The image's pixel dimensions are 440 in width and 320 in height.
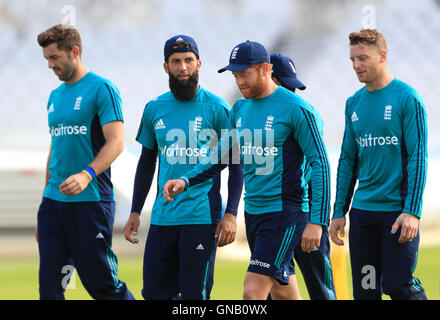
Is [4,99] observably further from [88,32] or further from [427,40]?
[427,40]

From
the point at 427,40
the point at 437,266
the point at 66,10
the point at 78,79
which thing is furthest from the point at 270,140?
the point at 427,40

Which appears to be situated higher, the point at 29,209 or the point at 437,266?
the point at 29,209

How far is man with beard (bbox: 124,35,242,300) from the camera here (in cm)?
430

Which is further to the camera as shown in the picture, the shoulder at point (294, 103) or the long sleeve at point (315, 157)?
the shoulder at point (294, 103)

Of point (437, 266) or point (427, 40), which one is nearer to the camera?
point (437, 266)

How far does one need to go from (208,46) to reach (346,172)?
10080 mm

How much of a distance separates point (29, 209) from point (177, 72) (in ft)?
23.1

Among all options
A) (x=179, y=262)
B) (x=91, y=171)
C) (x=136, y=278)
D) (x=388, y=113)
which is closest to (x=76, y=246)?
(x=91, y=171)

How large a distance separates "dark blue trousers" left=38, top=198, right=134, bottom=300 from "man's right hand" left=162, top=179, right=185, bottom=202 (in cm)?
68

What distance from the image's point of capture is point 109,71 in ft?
45.5

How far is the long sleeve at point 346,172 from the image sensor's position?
4.37 m

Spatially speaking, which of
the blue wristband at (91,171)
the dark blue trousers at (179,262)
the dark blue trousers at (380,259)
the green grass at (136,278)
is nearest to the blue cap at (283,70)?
the dark blue trousers at (380,259)

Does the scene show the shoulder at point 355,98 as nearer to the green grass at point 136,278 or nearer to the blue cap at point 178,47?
the blue cap at point 178,47

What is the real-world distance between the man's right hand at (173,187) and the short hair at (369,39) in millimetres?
1252
